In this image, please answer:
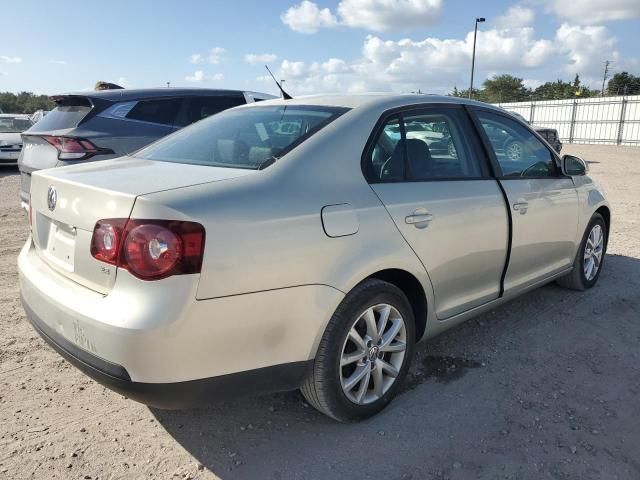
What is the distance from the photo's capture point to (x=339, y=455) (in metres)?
2.53

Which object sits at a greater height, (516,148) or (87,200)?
(516,148)

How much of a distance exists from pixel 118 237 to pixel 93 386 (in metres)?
1.41

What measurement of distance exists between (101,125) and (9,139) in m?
9.81

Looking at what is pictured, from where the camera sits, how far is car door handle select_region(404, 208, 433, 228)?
2789mm

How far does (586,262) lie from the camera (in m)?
4.73

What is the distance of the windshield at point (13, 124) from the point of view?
1432 cm

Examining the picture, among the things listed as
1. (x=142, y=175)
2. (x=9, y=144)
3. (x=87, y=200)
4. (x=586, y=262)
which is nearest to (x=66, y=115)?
(x=142, y=175)

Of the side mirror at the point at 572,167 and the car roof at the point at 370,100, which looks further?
the side mirror at the point at 572,167

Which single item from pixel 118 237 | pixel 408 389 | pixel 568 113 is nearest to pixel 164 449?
pixel 118 237

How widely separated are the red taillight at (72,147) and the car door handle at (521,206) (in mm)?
4177

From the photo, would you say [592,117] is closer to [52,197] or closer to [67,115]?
[67,115]

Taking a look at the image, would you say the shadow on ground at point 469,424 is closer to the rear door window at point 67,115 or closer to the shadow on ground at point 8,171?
the rear door window at point 67,115

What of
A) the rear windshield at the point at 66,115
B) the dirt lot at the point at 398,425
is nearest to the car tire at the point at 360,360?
the dirt lot at the point at 398,425

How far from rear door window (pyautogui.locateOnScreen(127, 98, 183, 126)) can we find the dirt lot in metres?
3.03
